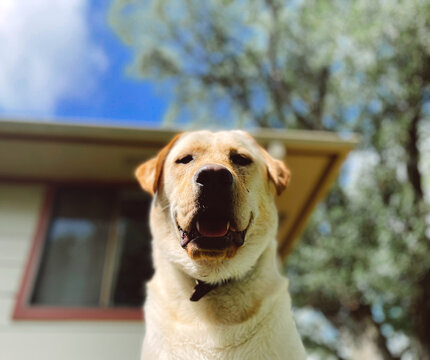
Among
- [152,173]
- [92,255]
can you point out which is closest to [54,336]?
[92,255]

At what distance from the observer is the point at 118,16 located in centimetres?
1234

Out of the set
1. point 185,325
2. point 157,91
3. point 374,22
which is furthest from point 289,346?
point 157,91

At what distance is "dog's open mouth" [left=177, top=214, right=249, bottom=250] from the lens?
1.30 m

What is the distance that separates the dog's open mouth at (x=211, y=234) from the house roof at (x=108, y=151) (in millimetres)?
2731

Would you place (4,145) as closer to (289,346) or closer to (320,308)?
(289,346)

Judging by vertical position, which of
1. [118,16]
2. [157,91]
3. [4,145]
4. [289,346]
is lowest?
[289,346]

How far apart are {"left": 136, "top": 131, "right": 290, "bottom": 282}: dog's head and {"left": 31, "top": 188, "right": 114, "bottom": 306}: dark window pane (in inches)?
113

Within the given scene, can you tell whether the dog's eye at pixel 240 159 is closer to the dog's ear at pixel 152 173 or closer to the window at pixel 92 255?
the dog's ear at pixel 152 173

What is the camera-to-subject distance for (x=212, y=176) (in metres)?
1.32

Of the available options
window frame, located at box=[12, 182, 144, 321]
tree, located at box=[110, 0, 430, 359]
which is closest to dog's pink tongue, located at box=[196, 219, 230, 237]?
window frame, located at box=[12, 182, 144, 321]

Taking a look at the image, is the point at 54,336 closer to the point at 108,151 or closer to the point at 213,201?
the point at 108,151

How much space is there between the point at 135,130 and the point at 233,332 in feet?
9.90

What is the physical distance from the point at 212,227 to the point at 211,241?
5cm

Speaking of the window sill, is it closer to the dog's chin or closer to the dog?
the dog
